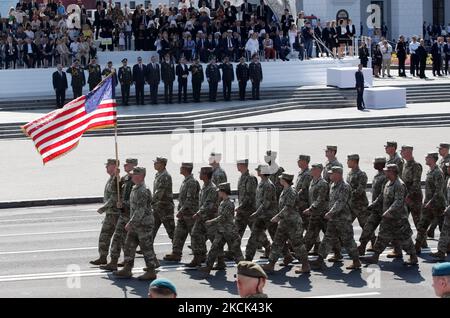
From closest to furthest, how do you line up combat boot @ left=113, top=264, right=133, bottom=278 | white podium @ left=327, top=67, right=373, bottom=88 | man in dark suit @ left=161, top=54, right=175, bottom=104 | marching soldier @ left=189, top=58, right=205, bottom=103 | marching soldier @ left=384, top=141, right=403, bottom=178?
combat boot @ left=113, top=264, right=133, bottom=278
marching soldier @ left=384, top=141, right=403, bottom=178
man in dark suit @ left=161, top=54, right=175, bottom=104
marching soldier @ left=189, top=58, right=205, bottom=103
white podium @ left=327, top=67, right=373, bottom=88

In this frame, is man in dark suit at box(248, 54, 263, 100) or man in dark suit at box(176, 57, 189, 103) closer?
man in dark suit at box(176, 57, 189, 103)

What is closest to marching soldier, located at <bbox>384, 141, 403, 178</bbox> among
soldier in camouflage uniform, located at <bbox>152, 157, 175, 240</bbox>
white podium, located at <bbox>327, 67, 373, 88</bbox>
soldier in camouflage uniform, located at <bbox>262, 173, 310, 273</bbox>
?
soldier in camouflage uniform, located at <bbox>262, 173, 310, 273</bbox>

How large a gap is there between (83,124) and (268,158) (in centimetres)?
292

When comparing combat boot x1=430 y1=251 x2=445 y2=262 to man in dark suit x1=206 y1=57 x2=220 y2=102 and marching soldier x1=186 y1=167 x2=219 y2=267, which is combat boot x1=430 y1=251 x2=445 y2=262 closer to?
marching soldier x1=186 y1=167 x2=219 y2=267

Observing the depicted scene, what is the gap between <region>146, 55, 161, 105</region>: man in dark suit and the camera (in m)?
35.3

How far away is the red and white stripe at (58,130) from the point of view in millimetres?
13812

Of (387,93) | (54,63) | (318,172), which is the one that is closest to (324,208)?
(318,172)

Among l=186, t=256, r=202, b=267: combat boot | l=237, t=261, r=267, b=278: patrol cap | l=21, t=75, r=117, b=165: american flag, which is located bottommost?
l=186, t=256, r=202, b=267: combat boot

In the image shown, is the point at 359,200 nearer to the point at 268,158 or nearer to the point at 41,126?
the point at 268,158

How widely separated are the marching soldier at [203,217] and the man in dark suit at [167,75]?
2079 cm

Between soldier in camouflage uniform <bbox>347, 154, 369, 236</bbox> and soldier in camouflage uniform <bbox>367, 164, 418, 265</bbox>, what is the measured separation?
0.95m

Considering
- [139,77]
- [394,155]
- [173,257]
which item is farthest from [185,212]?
[139,77]

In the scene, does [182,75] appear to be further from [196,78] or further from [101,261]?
[101,261]

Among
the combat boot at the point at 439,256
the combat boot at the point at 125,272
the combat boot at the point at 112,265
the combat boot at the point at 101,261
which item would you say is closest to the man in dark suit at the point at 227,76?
the combat boot at the point at 101,261
